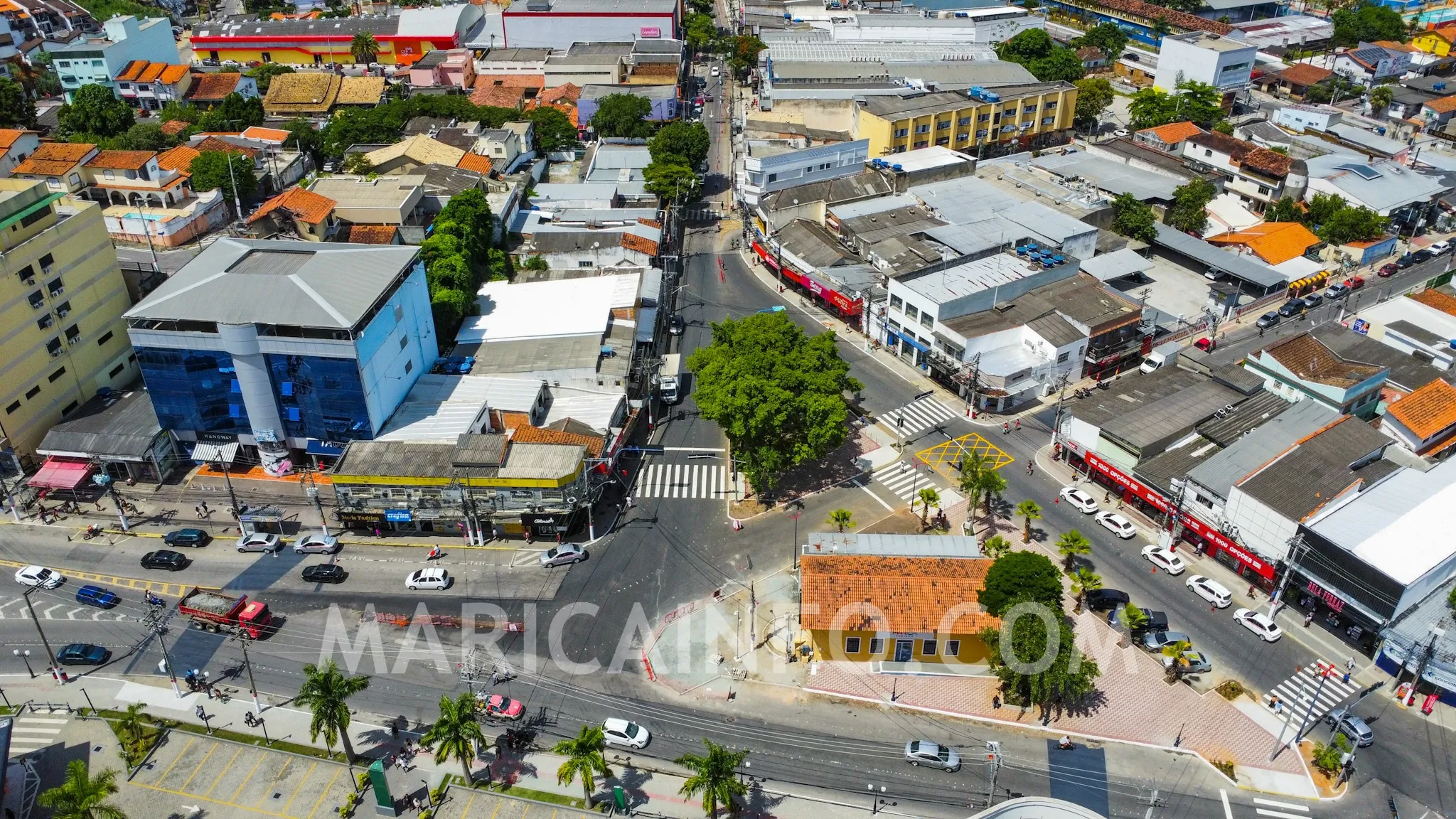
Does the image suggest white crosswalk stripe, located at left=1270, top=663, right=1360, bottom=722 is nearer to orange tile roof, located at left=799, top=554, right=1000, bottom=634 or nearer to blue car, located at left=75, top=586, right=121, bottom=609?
orange tile roof, located at left=799, top=554, right=1000, bottom=634

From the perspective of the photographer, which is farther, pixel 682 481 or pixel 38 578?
pixel 682 481

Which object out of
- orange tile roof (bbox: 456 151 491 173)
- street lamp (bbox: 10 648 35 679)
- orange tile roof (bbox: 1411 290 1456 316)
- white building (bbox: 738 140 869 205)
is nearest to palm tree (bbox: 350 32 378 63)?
orange tile roof (bbox: 456 151 491 173)

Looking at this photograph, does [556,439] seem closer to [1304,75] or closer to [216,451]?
[216,451]

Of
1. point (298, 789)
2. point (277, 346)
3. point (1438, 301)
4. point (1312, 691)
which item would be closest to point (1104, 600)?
point (1312, 691)

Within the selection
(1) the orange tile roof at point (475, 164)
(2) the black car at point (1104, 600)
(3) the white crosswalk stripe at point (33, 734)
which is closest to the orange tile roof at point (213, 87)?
(1) the orange tile roof at point (475, 164)

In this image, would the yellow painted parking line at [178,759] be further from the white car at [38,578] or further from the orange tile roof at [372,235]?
the orange tile roof at [372,235]

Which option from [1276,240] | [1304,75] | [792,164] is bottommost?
[1276,240]

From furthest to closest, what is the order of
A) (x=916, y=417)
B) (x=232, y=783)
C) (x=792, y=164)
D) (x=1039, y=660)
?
(x=792, y=164), (x=916, y=417), (x=1039, y=660), (x=232, y=783)
